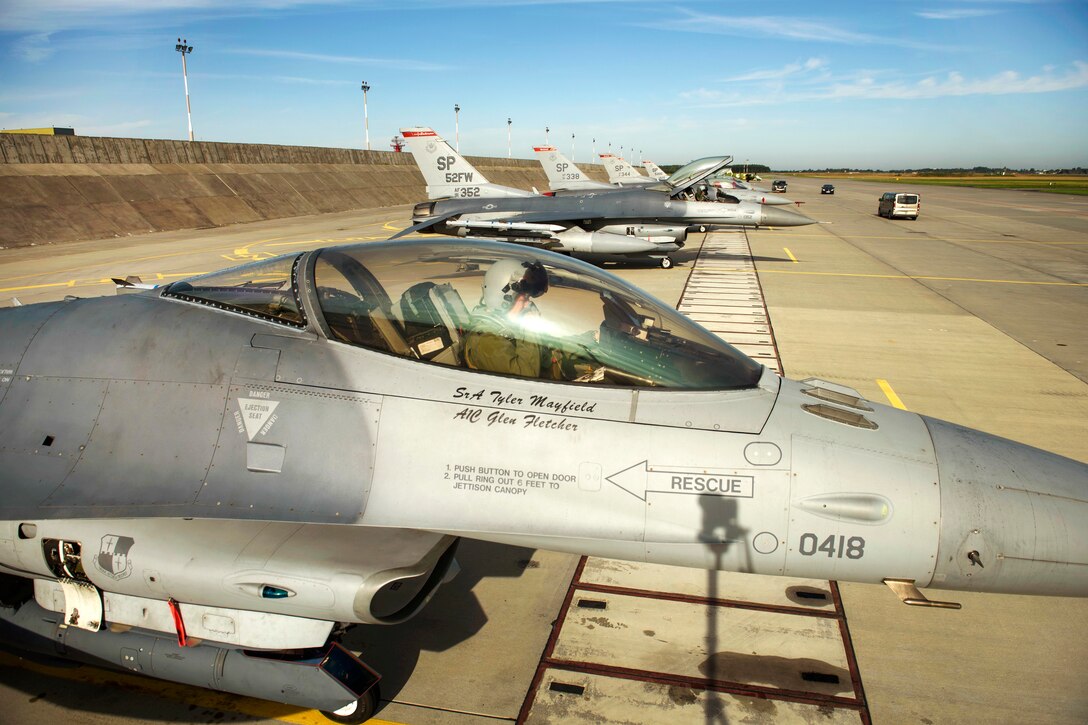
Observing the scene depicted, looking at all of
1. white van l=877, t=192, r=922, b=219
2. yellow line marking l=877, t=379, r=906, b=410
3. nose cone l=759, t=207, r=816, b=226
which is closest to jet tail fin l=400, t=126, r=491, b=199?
nose cone l=759, t=207, r=816, b=226

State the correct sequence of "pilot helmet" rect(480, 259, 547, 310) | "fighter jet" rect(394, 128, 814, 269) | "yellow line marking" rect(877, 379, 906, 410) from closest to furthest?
"pilot helmet" rect(480, 259, 547, 310) → "yellow line marking" rect(877, 379, 906, 410) → "fighter jet" rect(394, 128, 814, 269)

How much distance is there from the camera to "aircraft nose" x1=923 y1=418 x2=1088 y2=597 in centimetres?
323

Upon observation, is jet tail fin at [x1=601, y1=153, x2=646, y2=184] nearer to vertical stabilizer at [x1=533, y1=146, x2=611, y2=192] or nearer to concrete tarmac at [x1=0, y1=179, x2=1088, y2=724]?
vertical stabilizer at [x1=533, y1=146, x2=611, y2=192]

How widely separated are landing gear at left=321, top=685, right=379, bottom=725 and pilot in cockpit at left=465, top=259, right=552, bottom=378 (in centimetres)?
186

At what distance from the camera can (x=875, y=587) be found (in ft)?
16.6

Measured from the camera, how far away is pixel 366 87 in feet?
207

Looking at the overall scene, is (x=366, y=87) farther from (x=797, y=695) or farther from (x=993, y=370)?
(x=797, y=695)

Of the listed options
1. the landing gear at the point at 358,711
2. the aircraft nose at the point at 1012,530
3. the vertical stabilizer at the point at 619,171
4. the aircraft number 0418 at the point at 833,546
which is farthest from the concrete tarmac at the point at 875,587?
the vertical stabilizer at the point at 619,171

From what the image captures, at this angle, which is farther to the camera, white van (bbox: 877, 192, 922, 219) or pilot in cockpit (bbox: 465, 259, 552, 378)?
white van (bbox: 877, 192, 922, 219)

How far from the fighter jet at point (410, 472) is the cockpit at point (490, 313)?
18mm

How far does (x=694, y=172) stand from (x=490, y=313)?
2082cm

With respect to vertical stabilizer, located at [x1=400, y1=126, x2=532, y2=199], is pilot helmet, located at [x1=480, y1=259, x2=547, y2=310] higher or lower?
lower

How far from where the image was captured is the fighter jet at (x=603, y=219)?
65.3 feet

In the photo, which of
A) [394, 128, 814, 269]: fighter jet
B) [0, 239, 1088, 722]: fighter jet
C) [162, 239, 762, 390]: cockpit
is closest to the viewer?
[0, 239, 1088, 722]: fighter jet
